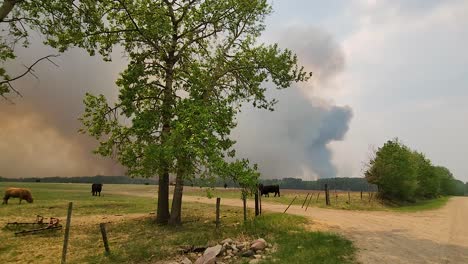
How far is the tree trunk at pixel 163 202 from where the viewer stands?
1099 inches

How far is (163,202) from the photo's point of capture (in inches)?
1107

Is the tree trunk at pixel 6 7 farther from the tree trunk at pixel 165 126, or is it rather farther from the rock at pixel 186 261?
the rock at pixel 186 261

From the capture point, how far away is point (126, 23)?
88.5 feet

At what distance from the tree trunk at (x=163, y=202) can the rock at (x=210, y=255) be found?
10.3 metres

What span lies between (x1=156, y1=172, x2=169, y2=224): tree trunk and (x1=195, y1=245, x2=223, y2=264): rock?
10314mm

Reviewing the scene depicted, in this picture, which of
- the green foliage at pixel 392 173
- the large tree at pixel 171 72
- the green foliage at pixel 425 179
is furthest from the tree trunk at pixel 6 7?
the green foliage at pixel 425 179

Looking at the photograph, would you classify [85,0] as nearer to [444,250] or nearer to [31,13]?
[31,13]

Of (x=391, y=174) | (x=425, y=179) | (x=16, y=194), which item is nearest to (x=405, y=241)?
(x=16, y=194)

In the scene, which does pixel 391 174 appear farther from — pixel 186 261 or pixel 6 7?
pixel 6 7

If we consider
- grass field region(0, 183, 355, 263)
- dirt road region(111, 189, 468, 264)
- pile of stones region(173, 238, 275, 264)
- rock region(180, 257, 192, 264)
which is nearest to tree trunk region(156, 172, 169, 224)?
grass field region(0, 183, 355, 263)

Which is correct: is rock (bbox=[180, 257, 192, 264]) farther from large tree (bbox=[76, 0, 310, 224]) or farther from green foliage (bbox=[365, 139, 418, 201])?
green foliage (bbox=[365, 139, 418, 201])

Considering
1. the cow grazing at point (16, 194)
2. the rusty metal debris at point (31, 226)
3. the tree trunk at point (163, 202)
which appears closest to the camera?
the rusty metal debris at point (31, 226)

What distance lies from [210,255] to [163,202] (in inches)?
447

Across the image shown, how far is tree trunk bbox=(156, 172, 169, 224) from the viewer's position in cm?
2791
